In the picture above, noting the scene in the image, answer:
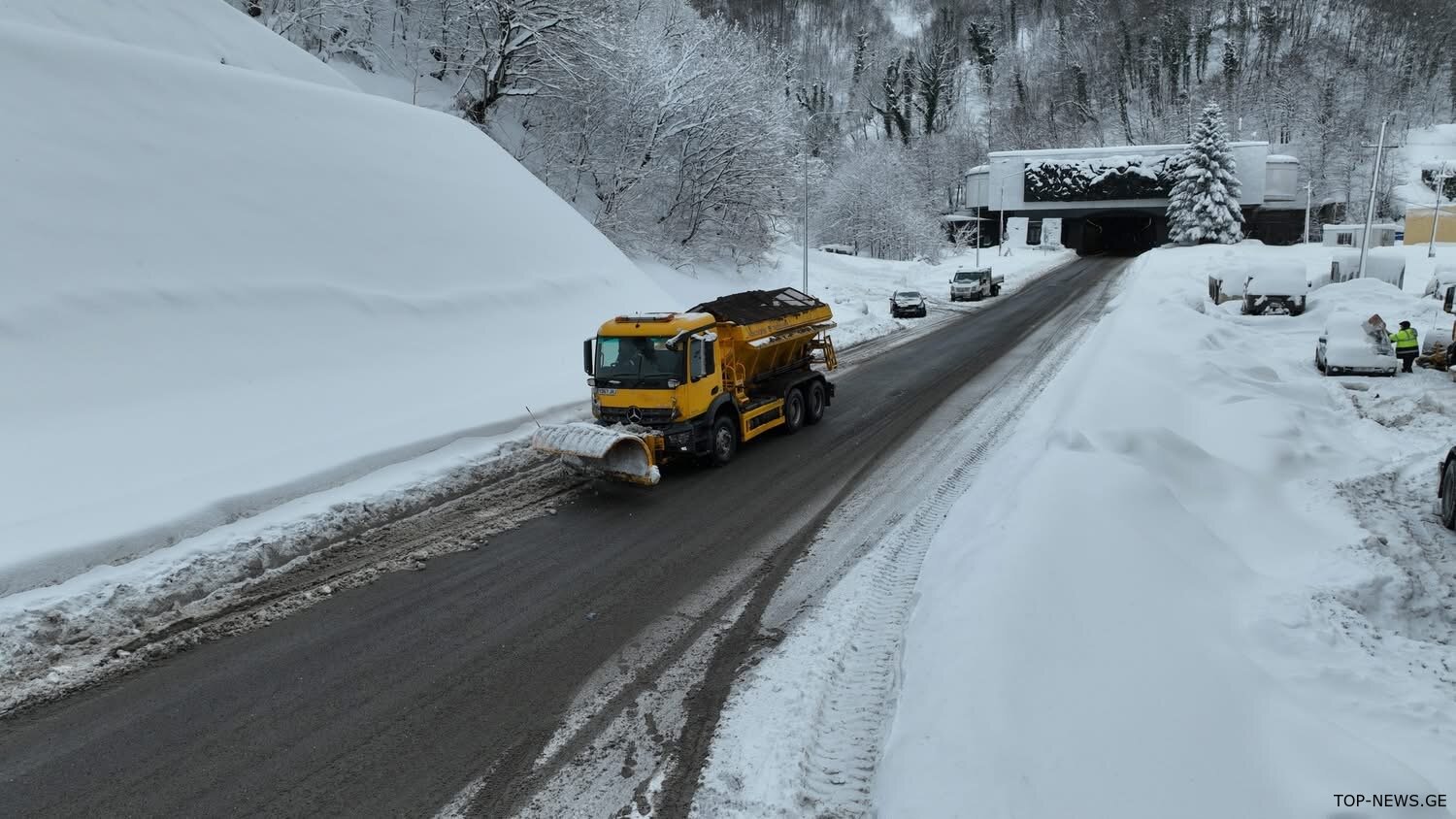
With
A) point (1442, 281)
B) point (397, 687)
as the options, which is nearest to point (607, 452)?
point (397, 687)

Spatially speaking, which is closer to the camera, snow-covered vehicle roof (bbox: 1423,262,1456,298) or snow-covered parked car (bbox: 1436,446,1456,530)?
snow-covered parked car (bbox: 1436,446,1456,530)

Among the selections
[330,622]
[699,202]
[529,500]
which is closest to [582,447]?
[529,500]

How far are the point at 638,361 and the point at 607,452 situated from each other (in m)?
1.87

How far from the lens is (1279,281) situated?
28.1 metres

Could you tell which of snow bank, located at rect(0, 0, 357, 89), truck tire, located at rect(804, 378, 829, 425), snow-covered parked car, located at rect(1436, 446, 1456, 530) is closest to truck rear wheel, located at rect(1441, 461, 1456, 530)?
snow-covered parked car, located at rect(1436, 446, 1456, 530)

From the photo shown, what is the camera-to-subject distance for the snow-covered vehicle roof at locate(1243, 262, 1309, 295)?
28.0 meters

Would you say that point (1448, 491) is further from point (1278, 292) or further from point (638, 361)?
point (1278, 292)

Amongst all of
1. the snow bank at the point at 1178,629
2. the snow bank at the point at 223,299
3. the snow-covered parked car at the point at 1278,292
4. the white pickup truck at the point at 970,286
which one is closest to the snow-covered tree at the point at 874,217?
the white pickup truck at the point at 970,286

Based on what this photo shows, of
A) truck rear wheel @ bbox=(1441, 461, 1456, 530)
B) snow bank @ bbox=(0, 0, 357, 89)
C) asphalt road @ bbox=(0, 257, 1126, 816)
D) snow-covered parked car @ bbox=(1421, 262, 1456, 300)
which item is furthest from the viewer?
snow-covered parked car @ bbox=(1421, 262, 1456, 300)

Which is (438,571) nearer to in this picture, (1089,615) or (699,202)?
(1089,615)

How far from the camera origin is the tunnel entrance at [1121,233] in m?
82.4

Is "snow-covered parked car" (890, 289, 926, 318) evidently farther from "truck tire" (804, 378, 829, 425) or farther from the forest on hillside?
"truck tire" (804, 378, 829, 425)

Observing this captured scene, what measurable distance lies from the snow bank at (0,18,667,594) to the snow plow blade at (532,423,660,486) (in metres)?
2.71

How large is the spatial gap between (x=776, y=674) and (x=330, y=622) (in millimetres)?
4172
